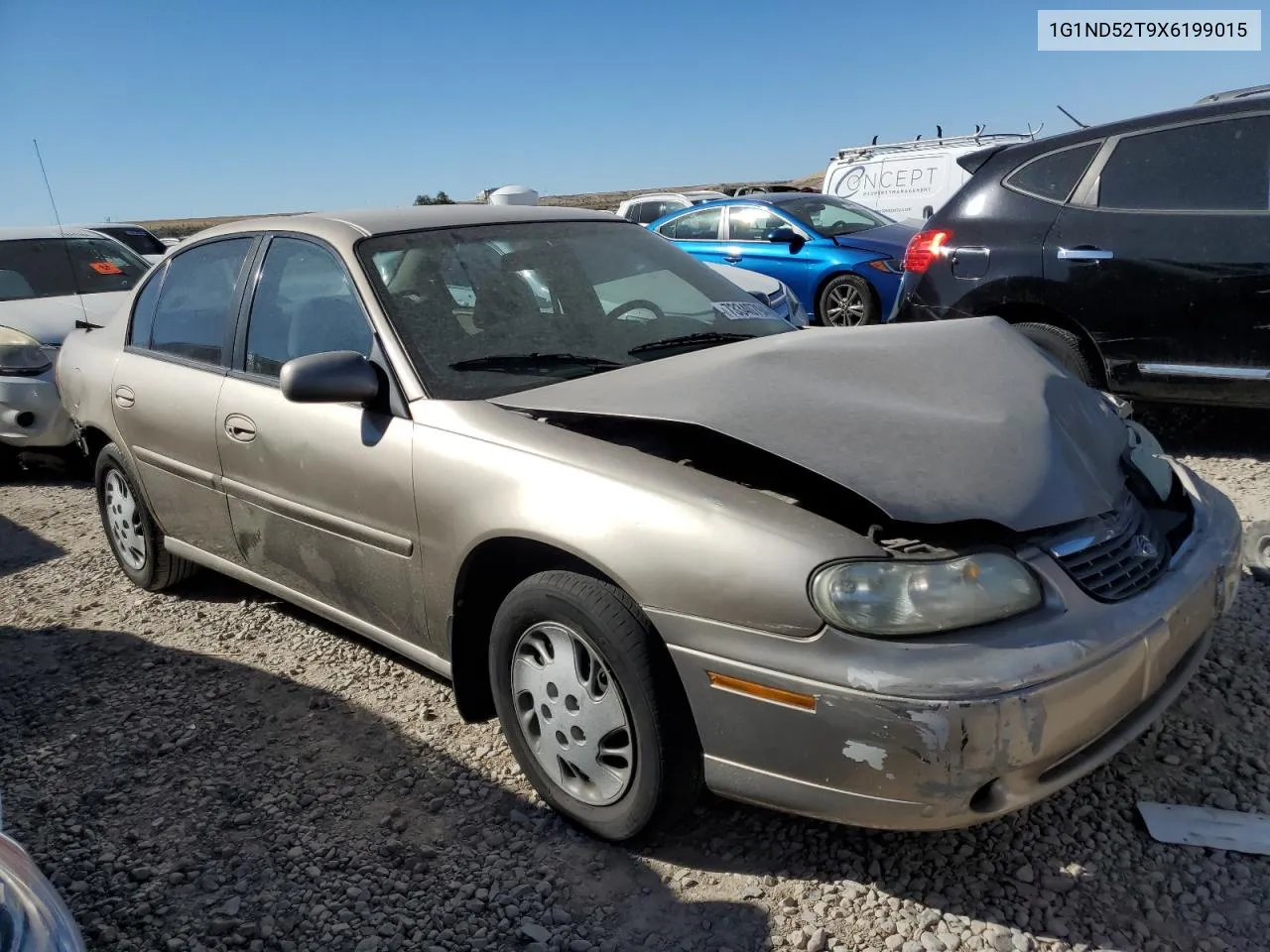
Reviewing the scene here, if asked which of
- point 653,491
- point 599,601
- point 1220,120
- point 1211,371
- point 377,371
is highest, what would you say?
point 1220,120

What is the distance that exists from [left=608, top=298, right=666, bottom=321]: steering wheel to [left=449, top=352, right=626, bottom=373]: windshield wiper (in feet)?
1.13

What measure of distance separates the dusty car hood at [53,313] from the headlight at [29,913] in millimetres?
5948

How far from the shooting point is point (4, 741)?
10.8 ft

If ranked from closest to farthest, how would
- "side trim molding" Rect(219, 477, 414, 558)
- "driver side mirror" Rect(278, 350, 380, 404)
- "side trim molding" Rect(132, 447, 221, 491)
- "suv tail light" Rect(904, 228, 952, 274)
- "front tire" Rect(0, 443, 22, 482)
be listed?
1. "driver side mirror" Rect(278, 350, 380, 404)
2. "side trim molding" Rect(219, 477, 414, 558)
3. "side trim molding" Rect(132, 447, 221, 491)
4. "suv tail light" Rect(904, 228, 952, 274)
5. "front tire" Rect(0, 443, 22, 482)

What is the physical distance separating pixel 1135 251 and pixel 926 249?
1128 millimetres

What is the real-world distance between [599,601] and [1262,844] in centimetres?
166

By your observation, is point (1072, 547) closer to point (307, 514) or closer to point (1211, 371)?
point (307, 514)

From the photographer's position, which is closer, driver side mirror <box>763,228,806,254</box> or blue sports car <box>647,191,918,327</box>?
driver side mirror <box>763,228,806,254</box>

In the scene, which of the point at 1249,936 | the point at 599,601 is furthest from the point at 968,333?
the point at 1249,936

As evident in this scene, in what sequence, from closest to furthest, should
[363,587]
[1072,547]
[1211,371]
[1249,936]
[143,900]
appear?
1. [1249,936]
2. [1072,547]
3. [143,900]
4. [363,587]
5. [1211,371]

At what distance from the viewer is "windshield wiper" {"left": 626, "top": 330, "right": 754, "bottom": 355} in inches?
123

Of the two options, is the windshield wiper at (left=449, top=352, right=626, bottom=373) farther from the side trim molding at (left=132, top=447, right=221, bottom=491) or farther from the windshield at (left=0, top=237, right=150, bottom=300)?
the windshield at (left=0, top=237, right=150, bottom=300)

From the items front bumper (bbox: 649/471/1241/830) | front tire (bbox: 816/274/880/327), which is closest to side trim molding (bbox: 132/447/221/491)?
front bumper (bbox: 649/471/1241/830)

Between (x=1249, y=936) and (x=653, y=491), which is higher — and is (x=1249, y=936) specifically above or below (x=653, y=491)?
below
